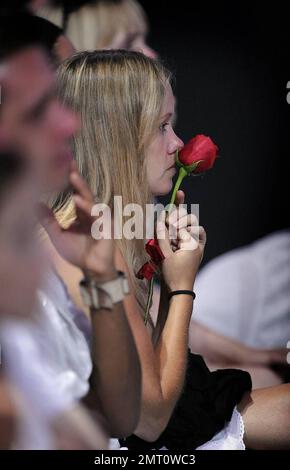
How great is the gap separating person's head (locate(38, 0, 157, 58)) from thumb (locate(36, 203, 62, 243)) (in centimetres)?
82

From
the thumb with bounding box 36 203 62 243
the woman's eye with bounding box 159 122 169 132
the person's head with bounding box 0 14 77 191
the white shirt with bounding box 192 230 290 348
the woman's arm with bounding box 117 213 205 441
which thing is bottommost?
the white shirt with bounding box 192 230 290 348

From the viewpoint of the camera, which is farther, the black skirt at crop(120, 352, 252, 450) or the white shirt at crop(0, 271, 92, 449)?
the black skirt at crop(120, 352, 252, 450)

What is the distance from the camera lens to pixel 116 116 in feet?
4.63

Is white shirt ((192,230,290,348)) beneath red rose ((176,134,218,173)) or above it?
beneath

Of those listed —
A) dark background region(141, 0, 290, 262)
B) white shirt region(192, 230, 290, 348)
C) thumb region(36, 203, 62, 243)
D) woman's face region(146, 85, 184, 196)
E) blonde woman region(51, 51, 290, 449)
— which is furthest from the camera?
Answer: white shirt region(192, 230, 290, 348)

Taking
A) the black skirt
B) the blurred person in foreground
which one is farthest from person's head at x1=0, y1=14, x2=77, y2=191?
the black skirt

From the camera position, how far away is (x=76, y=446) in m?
1.20

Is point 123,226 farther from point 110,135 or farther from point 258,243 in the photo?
point 258,243

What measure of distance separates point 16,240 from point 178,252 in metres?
0.40

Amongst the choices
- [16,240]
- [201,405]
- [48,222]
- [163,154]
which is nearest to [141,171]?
[163,154]

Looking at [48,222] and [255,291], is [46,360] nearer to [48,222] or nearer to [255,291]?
[48,222]

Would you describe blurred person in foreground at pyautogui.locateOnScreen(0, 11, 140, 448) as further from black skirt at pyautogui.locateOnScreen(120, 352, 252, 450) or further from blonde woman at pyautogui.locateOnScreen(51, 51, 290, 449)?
black skirt at pyautogui.locateOnScreen(120, 352, 252, 450)

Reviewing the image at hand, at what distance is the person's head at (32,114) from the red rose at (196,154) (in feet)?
1.22

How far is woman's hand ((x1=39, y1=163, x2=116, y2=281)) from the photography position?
1135 millimetres
